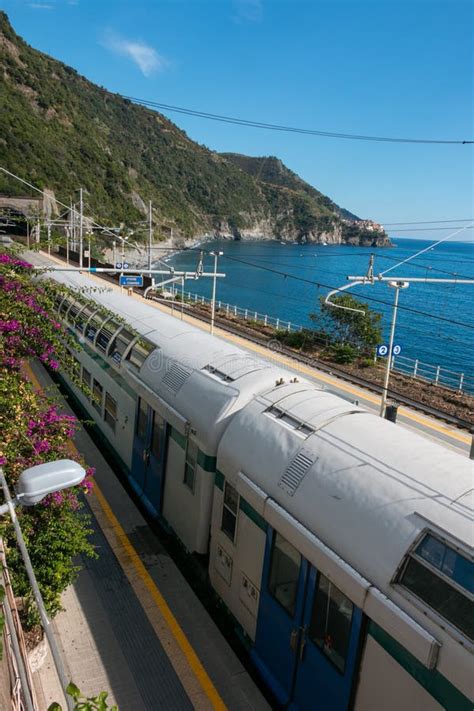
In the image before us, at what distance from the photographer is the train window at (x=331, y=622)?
492 centimetres

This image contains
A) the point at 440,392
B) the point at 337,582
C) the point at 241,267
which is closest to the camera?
the point at 337,582

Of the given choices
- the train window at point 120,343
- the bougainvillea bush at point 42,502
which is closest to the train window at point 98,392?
the train window at point 120,343

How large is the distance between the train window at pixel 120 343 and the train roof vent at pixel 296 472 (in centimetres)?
566

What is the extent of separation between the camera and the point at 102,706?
7.79 ft

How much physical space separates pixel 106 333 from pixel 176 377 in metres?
3.62

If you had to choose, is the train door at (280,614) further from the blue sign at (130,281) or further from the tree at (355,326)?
the tree at (355,326)

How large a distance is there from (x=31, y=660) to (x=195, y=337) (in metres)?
5.73

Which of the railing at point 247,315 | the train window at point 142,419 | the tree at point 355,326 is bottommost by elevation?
the railing at point 247,315

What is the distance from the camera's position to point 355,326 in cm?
3078

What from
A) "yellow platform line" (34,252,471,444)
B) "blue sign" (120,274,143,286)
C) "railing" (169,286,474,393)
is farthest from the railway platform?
"railing" (169,286,474,393)

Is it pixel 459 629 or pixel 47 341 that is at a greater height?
pixel 47 341

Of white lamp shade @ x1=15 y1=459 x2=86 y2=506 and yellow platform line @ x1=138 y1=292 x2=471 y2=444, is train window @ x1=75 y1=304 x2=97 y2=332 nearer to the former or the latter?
yellow platform line @ x1=138 y1=292 x2=471 y2=444

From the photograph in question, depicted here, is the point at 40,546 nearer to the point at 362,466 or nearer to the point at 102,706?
the point at 362,466

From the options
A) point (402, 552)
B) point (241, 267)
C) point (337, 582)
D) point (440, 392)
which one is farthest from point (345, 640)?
point (241, 267)
